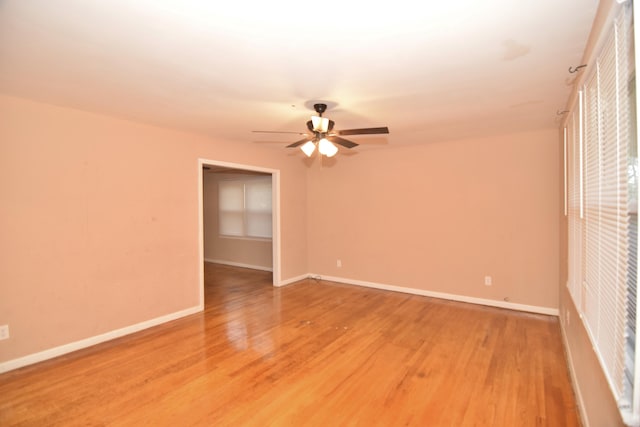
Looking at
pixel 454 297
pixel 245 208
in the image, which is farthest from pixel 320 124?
pixel 245 208

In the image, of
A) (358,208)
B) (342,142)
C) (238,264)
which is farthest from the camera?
(238,264)

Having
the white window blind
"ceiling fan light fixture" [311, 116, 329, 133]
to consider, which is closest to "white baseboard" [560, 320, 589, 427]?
the white window blind

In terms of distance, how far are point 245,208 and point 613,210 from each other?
→ 21.8ft

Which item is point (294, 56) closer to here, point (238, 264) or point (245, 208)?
point (245, 208)

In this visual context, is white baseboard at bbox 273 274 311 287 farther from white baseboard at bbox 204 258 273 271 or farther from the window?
the window

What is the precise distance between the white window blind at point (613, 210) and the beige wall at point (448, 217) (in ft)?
8.40

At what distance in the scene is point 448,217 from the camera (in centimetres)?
485

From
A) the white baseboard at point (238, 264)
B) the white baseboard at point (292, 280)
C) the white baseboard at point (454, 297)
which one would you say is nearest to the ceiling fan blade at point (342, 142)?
the white baseboard at point (454, 297)

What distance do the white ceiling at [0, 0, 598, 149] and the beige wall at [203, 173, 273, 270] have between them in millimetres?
4112

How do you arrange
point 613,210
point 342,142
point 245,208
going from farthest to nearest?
point 245,208 → point 342,142 → point 613,210

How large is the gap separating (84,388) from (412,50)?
3456 mm

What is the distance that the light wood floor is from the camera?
222 centimetres

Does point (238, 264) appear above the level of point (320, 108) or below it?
below

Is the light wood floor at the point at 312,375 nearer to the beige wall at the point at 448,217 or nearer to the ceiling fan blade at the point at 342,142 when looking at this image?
the beige wall at the point at 448,217
